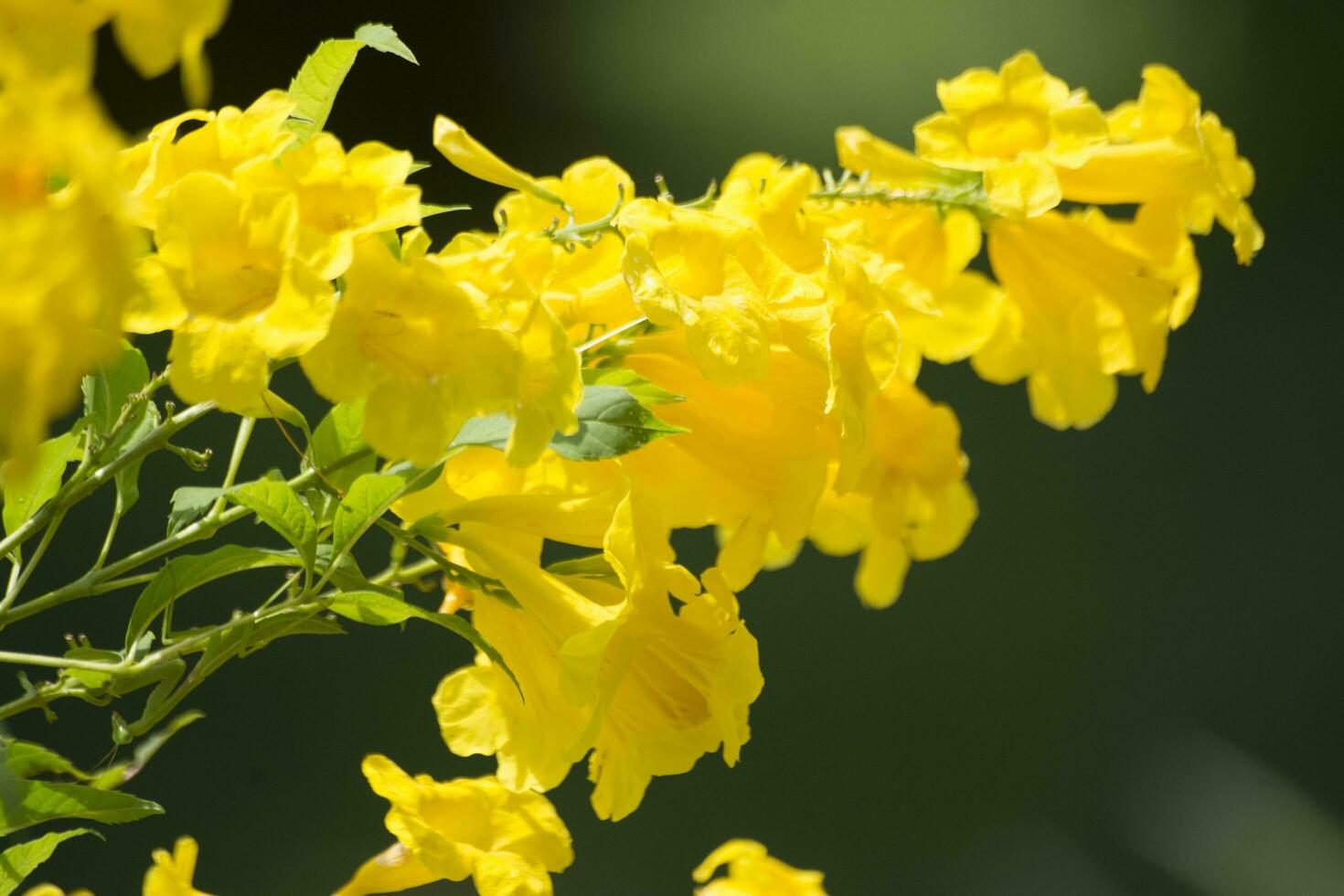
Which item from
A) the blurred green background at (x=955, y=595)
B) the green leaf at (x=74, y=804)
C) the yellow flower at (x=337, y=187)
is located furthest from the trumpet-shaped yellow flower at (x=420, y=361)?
the blurred green background at (x=955, y=595)

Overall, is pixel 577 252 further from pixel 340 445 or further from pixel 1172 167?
pixel 1172 167

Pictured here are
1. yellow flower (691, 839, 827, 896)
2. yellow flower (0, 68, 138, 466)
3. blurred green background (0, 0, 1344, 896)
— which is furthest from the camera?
blurred green background (0, 0, 1344, 896)

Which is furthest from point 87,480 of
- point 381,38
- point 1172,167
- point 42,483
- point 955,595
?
point 955,595

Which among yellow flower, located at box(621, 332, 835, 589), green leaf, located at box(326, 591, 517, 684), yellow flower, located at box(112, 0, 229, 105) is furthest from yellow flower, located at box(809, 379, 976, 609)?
yellow flower, located at box(112, 0, 229, 105)

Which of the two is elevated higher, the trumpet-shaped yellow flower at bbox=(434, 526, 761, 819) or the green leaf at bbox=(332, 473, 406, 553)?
the green leaf at bbox=(332, 473, 406, 553)

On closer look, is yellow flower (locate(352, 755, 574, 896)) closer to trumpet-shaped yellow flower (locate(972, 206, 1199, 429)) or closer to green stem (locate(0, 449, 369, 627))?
green stem (locate(0, 449, 369, 627))

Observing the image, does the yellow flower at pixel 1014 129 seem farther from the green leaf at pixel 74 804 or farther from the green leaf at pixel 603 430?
the green leaf at pixel 74 804

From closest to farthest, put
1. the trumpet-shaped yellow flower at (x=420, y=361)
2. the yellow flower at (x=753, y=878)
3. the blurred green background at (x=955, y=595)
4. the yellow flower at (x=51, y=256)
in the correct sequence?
the yellow flower at (x=51, y=256) → the trumpet-shaped yellow flower at (x=420, y=361) → the yellow flower at (x=753, y=878) → the blurred green background at (x=955, y=595)

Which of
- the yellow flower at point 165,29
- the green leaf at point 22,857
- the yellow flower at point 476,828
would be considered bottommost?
the yellow flower at point 476,828
